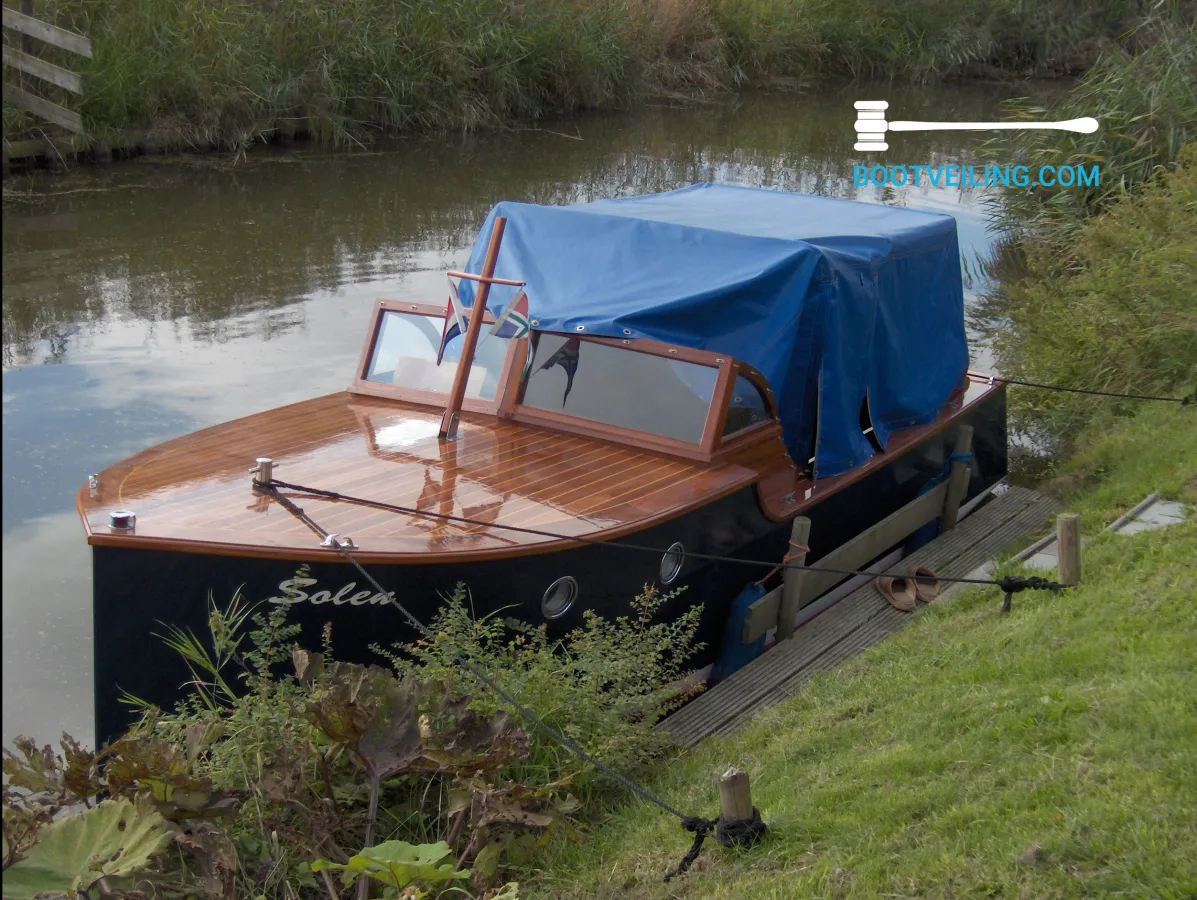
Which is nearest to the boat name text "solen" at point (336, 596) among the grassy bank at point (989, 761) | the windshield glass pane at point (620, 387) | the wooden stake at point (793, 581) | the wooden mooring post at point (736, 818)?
the grassy bank at point (989, 761)

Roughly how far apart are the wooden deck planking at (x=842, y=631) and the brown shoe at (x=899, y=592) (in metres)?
0.05

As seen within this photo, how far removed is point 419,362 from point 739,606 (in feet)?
7.80

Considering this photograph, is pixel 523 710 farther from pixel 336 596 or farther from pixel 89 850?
pixel 89 850

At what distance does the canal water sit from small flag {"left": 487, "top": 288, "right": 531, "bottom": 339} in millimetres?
2843

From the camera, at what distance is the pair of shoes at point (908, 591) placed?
25.3 feet

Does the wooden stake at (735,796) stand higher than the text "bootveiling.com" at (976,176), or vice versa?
the text "bootveiling.com" at (976,176)

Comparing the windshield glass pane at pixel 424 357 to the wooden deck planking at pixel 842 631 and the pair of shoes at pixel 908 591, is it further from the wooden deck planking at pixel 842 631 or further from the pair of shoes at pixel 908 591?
the pair of shoes at pixel 908 591

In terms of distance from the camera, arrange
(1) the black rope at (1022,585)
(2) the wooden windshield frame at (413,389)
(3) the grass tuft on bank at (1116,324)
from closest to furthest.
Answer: (1) the black rope at (1022,585), (2) the wooden windshield frame at (413,389), (3) the grass tuft on bank at (1116,324)

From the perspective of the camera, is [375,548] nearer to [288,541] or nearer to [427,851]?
[288,541]

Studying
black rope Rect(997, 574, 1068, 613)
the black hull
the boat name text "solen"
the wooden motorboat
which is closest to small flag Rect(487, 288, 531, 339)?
the wooden motorboat

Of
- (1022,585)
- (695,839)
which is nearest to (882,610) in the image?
(1022,585)

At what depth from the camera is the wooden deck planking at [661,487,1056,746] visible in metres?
6.30

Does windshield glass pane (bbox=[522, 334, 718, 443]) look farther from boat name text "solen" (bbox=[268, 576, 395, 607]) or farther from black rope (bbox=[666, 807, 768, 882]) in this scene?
black rope (bbox=[666, 807, 768, 882])

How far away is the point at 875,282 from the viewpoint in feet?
25.2
